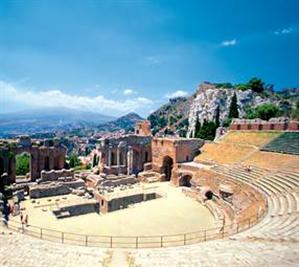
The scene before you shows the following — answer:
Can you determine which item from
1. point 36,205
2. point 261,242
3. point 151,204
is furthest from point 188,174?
point 261,242

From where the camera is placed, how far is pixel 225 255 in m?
11.7

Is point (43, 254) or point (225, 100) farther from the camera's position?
point (225, 100)

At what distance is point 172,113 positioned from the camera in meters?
155

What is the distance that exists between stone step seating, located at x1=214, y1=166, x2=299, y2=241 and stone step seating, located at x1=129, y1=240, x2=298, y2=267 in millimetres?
1043

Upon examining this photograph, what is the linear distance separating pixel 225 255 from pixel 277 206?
25.4 ft

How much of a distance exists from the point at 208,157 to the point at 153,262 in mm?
26473

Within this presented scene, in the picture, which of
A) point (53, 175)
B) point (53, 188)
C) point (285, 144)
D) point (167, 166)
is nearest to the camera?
point (53, 188)

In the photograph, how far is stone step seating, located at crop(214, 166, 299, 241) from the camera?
43.4 feet

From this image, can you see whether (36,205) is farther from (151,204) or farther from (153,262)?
(153,262)

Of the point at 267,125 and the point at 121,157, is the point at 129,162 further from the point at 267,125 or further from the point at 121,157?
the point at 267,125

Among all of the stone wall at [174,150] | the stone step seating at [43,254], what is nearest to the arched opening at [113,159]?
the stone wall at [174,150]

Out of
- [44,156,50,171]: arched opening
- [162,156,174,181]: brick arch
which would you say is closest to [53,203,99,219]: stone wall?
[44,156,50,171]: arched opening

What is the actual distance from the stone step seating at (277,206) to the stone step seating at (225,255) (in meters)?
1.04

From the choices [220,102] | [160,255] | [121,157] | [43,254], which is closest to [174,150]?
[121,157]
